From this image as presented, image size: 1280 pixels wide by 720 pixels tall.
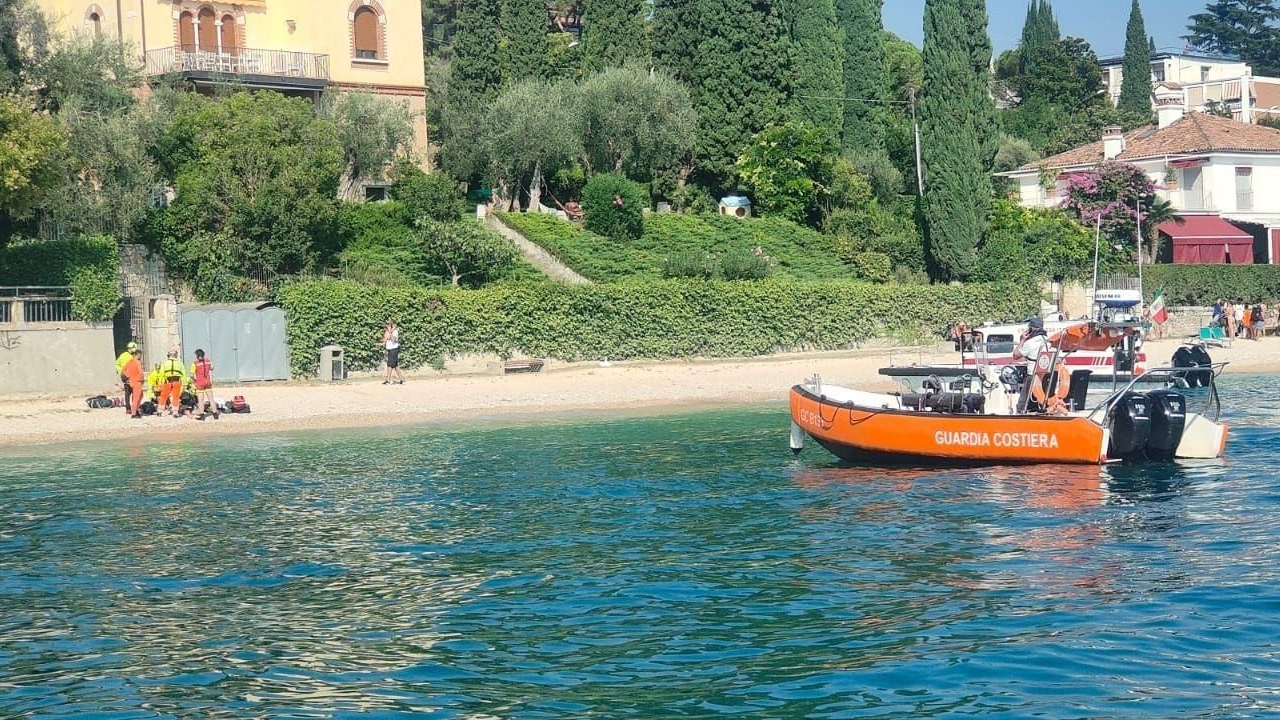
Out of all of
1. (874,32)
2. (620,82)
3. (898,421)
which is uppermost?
(874,32)

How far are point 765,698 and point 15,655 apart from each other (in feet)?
23.3

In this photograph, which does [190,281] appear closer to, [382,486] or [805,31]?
[382,486]

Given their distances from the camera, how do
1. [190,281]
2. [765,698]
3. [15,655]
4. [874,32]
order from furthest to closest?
1. [874,32]
2. [190,281]
3. [15,655]
4. [765,698]

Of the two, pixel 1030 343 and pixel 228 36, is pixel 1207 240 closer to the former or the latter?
pixel 1030 343

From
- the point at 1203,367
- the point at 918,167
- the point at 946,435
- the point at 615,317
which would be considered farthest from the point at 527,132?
the point at 1203,367

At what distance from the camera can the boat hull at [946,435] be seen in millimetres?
22422

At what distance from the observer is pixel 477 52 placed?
55531 millimetres

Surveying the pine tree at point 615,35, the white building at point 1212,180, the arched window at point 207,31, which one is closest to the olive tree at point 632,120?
the pine tree at point 615,35

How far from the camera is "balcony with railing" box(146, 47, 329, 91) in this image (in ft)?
151

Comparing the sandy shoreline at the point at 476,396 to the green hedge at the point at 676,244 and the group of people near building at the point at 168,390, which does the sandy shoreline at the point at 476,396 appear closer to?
the group of people near building at the point at 168,390

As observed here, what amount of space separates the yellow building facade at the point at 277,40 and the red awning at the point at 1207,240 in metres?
30.2

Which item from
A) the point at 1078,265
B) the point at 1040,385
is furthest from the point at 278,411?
the point at 1078,265

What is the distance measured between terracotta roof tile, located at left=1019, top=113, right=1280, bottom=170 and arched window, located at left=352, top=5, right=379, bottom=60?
31.9 meters

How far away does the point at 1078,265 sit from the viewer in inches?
2074
